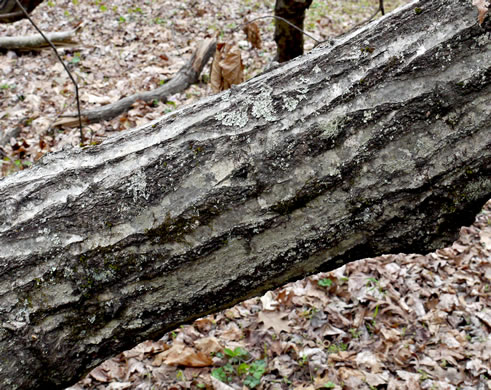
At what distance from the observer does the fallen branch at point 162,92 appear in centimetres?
526

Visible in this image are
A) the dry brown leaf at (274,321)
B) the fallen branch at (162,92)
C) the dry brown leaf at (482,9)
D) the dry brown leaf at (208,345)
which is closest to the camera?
the dry brown leaf at (482,9)

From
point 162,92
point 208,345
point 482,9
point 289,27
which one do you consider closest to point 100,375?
point 208,345

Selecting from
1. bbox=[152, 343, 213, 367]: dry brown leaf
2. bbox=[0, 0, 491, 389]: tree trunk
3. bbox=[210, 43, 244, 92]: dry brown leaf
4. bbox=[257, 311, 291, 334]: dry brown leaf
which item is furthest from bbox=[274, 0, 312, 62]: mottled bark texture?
bbox=[152, 343, 213, 367]: dry brown leaf

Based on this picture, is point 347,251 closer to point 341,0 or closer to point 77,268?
point 77,268

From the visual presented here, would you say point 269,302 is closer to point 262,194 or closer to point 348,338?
point 348,338

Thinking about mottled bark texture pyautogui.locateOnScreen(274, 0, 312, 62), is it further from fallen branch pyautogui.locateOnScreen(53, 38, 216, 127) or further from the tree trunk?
the tree trunk

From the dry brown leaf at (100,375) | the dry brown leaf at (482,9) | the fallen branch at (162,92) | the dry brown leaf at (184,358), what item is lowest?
the dry brown leaf at (184,358)

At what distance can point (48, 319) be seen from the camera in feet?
4.32

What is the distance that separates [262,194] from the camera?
128 centimetres

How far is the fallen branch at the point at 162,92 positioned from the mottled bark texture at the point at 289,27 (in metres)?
1.64

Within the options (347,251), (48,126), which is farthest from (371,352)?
(48,126)

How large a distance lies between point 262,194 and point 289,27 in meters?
3.69

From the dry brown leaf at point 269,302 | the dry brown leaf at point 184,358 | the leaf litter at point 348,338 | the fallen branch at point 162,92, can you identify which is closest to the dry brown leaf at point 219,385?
the leaf litter at point 348,338

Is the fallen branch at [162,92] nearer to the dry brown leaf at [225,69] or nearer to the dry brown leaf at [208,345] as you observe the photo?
the dry brown leaf at [225,69]
